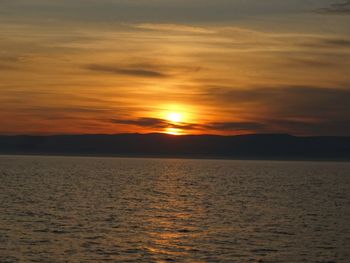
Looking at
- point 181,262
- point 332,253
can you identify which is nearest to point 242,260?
point 181,262

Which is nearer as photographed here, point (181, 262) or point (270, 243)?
point (181, 262)

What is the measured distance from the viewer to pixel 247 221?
2692 inches

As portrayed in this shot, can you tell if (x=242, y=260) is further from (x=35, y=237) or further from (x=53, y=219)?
(x=53, y=219)

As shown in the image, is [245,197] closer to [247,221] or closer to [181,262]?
[247,221]

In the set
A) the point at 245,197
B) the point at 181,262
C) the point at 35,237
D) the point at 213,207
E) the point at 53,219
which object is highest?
the point at 245,197

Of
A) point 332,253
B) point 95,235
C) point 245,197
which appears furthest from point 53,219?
point 245,197

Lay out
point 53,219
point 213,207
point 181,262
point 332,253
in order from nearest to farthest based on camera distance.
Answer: point 181,262 → point 332,253 → point 53,219 → point 213,207

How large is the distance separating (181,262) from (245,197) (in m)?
62.9

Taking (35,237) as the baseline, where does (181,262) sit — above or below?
below

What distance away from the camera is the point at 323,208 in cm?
8562

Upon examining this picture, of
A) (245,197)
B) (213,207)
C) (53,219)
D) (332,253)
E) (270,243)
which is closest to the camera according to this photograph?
(332,253)

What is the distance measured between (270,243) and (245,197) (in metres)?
54.0

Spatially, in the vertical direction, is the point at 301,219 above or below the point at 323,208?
below

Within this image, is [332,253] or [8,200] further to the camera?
[8,200]
